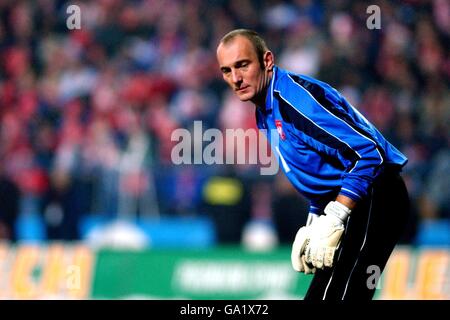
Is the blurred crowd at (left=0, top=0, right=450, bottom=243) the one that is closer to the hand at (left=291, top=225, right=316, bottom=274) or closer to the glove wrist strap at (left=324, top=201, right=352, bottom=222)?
the hand at (left=291, top=225, right=316, bottom=274)

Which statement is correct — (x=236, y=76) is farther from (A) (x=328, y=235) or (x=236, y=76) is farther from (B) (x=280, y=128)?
(A) (x=328, y=235)

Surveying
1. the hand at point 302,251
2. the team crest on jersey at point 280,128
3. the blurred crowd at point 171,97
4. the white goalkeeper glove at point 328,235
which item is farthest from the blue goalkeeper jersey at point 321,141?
the blurred crowd at point 171,97

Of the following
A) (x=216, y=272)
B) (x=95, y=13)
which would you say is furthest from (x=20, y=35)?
(x=216, y=272)

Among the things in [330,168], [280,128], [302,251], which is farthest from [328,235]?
[280,128]

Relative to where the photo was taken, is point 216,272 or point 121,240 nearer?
point 216,272

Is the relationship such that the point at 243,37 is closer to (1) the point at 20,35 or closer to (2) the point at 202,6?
(2) the point at 202,6

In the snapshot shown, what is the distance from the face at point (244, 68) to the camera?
17.9 feet

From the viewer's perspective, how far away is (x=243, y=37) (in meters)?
5.48

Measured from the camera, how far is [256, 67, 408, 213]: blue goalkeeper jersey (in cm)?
515

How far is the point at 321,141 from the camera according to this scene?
17.1 ft

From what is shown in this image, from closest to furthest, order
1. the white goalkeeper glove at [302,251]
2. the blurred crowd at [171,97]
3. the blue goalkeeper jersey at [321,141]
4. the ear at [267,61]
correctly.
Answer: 1. the blue goalkeeper jersey at [321,141]
2. the white goalkeeper glove at [302,251]
3. the ear at [267,61]
4. the blurred crowd at [171,97]

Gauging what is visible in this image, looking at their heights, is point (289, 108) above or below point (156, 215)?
above

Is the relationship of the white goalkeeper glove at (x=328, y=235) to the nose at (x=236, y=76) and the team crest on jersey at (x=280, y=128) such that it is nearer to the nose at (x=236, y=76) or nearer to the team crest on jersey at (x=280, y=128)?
the team crest on jersey at (x=280, y=128)
